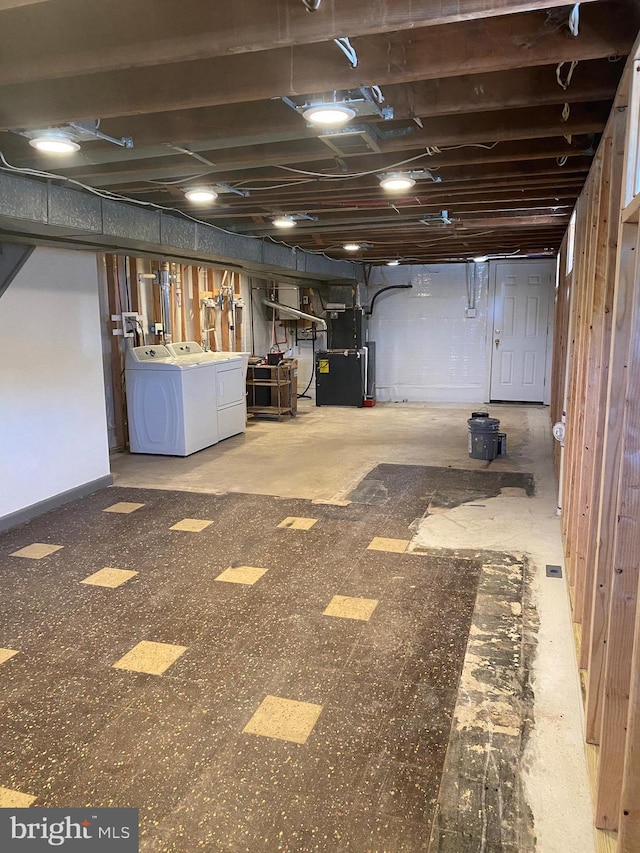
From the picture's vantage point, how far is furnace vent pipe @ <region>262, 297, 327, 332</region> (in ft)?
30.6

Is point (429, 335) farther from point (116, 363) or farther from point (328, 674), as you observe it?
point (328, 674)

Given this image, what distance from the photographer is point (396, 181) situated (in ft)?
11.2

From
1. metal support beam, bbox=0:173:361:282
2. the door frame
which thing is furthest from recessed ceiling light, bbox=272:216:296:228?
the door frame

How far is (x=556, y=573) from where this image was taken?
3.30m

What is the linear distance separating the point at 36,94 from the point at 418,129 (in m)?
1.58

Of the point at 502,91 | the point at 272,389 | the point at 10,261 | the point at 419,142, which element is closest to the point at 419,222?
the point at 419,142

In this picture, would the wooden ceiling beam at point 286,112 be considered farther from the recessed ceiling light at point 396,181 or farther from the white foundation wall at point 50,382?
the white foundation wall at point 50,382

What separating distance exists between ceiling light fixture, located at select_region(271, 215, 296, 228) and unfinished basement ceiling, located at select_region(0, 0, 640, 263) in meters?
0.73

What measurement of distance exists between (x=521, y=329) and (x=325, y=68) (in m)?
7.75

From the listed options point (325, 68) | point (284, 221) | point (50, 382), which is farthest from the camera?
point (284, 221)

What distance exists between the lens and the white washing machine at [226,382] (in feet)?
21.8

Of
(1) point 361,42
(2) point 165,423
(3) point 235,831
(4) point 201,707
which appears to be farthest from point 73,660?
(2) point 165,423

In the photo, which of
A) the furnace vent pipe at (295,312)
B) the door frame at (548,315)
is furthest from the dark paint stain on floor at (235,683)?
the door frame at (548,315)

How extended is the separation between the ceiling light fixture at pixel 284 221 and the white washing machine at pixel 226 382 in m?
2.00
